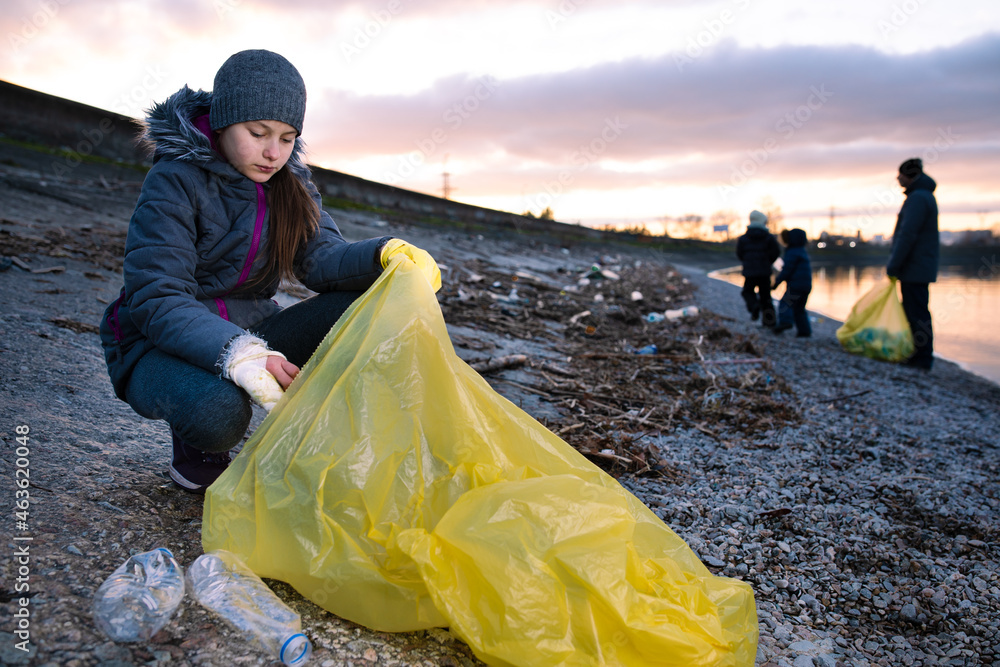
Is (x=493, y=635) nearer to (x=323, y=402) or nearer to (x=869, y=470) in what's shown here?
(x=323, y=402)

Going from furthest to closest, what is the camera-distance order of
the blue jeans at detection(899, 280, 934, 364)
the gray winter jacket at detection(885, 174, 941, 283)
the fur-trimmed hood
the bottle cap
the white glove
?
the blue jeans at detection(899, 280, 934, 364), the gray winter jacket at detection(885, 174, 941, 283), the fur-trimmed hood, the white glove, the bottle cap

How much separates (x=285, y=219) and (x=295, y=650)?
130cm

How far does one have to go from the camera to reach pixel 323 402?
1.53 metres

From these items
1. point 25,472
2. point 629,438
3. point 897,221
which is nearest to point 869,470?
point 629,438

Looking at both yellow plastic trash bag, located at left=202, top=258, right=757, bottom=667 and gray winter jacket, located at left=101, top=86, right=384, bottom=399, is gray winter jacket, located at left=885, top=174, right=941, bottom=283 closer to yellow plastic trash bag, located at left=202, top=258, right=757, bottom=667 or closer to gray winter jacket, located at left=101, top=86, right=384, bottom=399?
yellow plastic trash bag, located at left=202, top=258, right=757, bottom=667

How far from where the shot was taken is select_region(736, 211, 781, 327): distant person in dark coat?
868 cm

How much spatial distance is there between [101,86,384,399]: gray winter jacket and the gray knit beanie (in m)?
0.11

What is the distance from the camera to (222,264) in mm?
1903

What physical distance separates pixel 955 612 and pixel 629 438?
1.47 metres

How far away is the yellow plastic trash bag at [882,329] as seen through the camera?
22.3ft

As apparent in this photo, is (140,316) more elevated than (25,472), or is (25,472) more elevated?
(140,316)

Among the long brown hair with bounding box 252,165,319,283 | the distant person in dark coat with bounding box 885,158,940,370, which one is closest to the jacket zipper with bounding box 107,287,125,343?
the long brown hair with bounding box 252,165,319,283

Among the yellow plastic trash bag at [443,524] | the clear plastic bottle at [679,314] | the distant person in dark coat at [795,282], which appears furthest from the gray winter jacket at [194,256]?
the distant person in dark coat at [795,282]

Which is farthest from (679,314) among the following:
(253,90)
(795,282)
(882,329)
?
(253,90)
